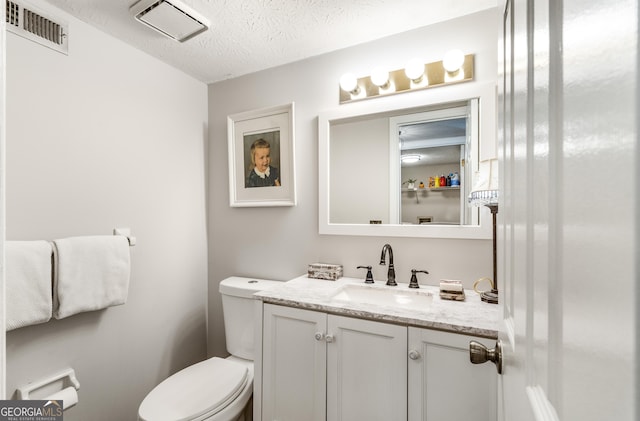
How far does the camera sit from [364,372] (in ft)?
3.67

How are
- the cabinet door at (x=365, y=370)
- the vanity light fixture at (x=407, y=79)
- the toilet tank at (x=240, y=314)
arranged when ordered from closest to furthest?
the cabinet door at (x=365, y=370), the vanity light fixture at (x=407, y=79), the toilet tank at (x=240, y=314)

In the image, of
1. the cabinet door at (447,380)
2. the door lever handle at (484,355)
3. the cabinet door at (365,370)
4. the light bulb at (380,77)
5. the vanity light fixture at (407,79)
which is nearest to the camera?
the door lever handle at (484,355)

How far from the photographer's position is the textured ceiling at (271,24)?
1.36 meters

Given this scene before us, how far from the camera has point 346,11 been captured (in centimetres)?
141

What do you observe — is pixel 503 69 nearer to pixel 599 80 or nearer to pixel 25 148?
pixel 599 80

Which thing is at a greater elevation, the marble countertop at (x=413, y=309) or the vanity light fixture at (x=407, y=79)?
the vanity light fixture at (x=407, y=79)

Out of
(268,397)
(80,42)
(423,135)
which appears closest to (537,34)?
(423,135)

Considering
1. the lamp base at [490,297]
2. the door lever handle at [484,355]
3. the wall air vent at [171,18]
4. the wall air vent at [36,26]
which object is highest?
the wall air vent at [171,18]

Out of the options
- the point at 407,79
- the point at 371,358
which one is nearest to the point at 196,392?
the point at 371,358

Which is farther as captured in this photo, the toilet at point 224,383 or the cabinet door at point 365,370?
the toilet at point 224,383

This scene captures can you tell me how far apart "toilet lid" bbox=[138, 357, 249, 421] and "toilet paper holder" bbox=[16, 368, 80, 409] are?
0.32 metres

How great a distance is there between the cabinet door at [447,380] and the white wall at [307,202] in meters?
0.52

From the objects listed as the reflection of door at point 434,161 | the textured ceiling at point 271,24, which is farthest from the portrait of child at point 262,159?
the reflection of door at point 434,161

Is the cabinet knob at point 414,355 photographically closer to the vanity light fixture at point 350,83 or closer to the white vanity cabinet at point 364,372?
the white vanity cabinet at point 364,372
